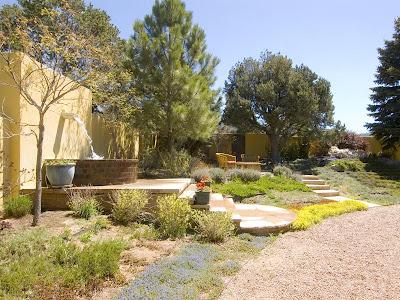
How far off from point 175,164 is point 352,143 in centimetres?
1374

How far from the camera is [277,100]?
19016 mm

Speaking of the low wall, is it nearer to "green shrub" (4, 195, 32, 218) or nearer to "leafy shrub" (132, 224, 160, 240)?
"green shrub" (4, 195, 32, 218)

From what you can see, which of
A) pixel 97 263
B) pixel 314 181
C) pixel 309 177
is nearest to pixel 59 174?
pixel 97 263

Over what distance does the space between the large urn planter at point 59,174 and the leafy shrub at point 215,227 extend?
2853 mm

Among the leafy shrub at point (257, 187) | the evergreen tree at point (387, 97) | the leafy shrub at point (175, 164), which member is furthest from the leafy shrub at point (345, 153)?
the leafy shrub at point (175, 164)

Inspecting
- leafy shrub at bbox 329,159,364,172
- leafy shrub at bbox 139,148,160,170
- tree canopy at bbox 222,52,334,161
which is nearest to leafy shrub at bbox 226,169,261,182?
leafy shrub at bbox 139,148,160,170

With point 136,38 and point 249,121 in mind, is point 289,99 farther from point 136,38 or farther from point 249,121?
point 136,38

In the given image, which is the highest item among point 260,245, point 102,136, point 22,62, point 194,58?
point 194,58

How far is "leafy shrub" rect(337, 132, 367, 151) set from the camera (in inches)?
886

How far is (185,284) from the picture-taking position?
13.5 ft

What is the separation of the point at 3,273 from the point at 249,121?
16720mm

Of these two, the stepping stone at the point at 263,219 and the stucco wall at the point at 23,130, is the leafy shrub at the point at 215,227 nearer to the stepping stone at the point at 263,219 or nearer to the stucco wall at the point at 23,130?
the stepping stone at the point at 263,219

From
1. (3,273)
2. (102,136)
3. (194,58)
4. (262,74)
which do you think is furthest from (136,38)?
(3,273)

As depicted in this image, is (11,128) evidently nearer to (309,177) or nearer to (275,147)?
(309,177)
